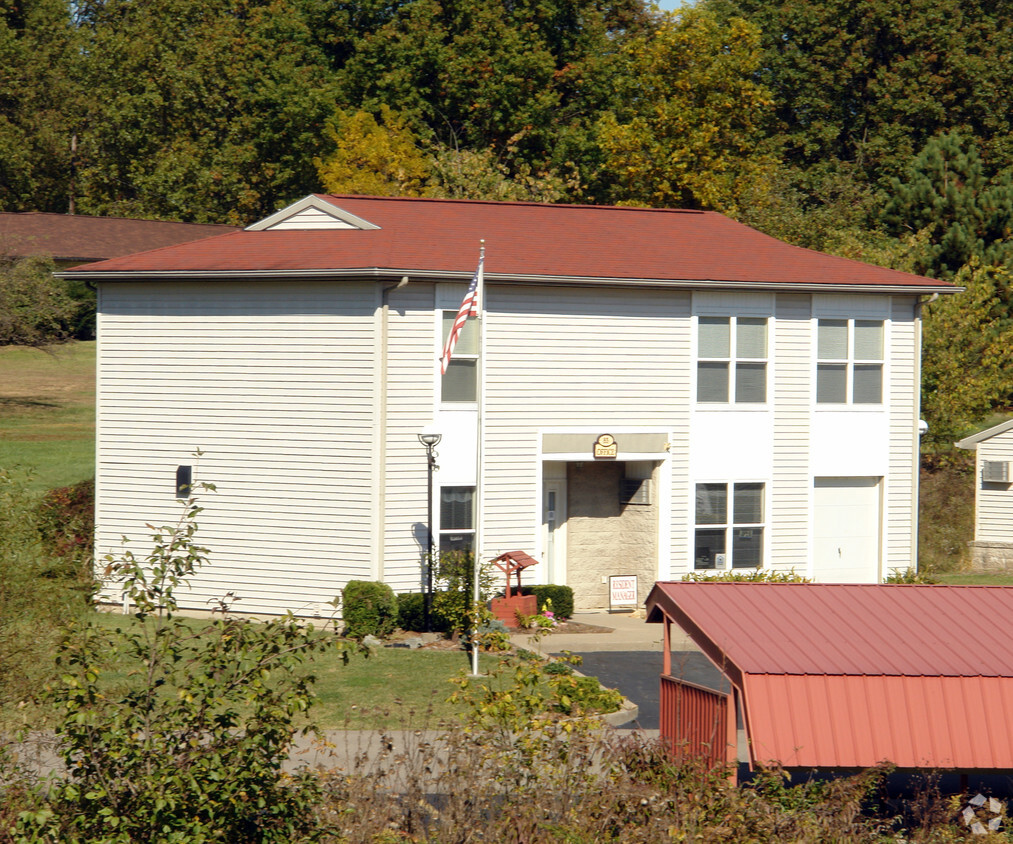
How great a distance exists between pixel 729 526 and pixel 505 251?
20.7 ft

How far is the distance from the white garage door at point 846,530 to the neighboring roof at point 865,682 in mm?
11801

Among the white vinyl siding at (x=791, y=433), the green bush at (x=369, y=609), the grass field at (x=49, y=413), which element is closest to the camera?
the green bush at (x=369, y=609)

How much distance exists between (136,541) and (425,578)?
526 cm

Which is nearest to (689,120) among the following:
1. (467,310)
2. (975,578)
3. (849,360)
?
(975,578)

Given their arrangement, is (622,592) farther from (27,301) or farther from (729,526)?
(27,301)

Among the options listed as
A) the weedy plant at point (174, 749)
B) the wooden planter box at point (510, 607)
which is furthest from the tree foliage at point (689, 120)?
the weedy plant at point (174, 749)

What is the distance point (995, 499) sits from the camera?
2772 cm

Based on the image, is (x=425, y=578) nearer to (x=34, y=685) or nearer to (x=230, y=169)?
(x=34, y=685)

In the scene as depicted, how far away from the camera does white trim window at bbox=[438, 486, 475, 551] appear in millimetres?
20922

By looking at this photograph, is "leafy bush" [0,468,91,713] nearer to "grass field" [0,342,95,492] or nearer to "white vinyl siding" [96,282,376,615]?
"white vinyl siding" [96,282,376,615]

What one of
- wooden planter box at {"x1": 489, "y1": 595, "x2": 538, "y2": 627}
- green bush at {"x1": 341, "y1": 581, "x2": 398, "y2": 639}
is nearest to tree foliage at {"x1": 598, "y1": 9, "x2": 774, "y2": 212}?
wooden planter box at {"x1": 489, "y1": 595, "x2": 538, "y2": 627}

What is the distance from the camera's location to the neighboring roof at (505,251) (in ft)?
68.5

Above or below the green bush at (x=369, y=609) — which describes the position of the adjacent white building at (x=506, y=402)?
above

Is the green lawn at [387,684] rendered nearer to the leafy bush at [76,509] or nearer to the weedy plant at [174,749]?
the leafy bush at [76,509]
